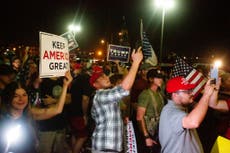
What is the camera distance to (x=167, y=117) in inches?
177

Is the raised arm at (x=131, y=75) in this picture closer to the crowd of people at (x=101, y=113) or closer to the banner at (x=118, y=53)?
the crowd of people at (x=101, y=113)

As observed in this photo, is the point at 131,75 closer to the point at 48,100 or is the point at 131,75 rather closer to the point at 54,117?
the point at 54,117

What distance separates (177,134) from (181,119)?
0.22 meters

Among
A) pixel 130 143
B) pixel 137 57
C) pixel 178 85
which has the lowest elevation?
pixel 130 143

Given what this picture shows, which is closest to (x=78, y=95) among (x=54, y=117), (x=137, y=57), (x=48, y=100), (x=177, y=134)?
(x=48, y=100)

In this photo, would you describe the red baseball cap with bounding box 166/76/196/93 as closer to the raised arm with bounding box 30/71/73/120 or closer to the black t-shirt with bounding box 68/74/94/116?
the raised arm with bounding box 30/71/73/120

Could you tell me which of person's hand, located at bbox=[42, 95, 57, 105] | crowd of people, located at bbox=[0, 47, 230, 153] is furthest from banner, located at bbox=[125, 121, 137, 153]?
person's hand, located at bbox=[42, 95, 57, 105]

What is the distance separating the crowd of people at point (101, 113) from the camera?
4348 mm

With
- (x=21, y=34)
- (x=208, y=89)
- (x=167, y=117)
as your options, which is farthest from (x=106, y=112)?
(x=21, y=34)

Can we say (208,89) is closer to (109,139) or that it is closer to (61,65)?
(109,139)

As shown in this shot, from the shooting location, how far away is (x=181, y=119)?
4223mm

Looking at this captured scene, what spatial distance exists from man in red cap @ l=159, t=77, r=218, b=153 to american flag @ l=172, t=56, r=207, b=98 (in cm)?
169

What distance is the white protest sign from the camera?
5.59 meters

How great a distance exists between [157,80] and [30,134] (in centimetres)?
332
